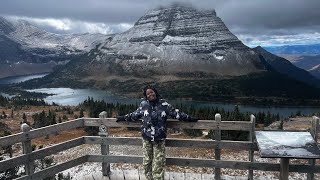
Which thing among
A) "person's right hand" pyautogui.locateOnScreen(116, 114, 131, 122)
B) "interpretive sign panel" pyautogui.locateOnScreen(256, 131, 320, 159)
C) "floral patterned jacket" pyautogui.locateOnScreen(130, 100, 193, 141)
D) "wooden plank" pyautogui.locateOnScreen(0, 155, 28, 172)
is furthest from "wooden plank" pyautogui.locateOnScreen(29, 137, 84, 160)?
"interpretive sign panel" pyautogui.locateOnScreen(256, 131, 320, 159)

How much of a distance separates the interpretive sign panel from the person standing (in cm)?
237

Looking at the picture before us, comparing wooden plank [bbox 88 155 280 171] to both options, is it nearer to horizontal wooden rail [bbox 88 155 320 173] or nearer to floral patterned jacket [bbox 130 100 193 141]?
horizontal wooden rail [bbox 88 155 320 173]

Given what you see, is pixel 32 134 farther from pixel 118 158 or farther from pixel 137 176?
pixel 137 176

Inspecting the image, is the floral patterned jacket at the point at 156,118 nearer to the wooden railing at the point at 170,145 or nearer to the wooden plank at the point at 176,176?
the wooden railing at the point at 170,145

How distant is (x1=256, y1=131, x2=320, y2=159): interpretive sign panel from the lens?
10.6 m

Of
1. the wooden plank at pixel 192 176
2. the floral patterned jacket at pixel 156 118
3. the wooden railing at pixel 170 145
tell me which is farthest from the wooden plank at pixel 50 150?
the wooden plank at pixel 192 176

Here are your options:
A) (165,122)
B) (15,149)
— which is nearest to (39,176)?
(165,122)

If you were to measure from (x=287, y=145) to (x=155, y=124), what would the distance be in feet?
13.1

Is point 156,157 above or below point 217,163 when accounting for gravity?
above

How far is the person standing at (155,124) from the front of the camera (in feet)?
39.5

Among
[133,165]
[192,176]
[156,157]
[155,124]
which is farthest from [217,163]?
[133,165]

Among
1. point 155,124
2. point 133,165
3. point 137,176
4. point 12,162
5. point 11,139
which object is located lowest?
point 133,165

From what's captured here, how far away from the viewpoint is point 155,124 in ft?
39.5

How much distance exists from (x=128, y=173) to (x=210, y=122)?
4.16 metres
